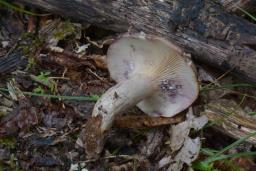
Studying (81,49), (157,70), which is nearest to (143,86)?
(157,70)

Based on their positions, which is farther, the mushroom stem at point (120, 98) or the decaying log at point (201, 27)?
the decaying log at point (201, 27)

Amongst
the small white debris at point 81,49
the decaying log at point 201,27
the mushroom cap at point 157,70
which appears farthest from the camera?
the small white debris at point 81,49

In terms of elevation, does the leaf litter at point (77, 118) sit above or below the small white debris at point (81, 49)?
below

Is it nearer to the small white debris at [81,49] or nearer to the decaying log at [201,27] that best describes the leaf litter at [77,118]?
the small white debris at [81,49]

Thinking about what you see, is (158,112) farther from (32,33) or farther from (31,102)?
(32,33)

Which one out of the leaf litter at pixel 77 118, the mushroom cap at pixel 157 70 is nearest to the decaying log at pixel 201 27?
the leaf litter at pixel 77 118

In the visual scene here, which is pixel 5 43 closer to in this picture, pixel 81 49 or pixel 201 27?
pixel 81 49

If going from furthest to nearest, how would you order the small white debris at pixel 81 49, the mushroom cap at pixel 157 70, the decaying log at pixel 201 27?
1. the small white debris at pixel 81 49
2. the decaying log at pixel 201 27
3. the mushroom cap at pixel 157 70

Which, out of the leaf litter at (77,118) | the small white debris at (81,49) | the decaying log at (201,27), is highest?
the decaying log at (201,27)
